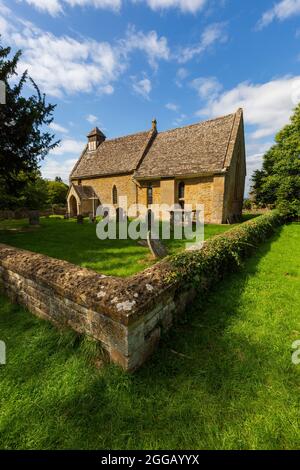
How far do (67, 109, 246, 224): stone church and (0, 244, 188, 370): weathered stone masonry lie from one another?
48.9 ft

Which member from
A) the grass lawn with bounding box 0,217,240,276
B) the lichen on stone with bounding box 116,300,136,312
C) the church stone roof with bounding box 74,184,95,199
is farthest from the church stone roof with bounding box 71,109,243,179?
the lichen on stone with bounding box 116,300,136,312

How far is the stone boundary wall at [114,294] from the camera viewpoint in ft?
8.36

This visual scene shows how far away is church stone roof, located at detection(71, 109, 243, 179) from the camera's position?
56.3 ft

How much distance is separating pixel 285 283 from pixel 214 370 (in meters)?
3.60

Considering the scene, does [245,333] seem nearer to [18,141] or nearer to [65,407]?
[65,407]

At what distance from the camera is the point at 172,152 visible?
1988 cm

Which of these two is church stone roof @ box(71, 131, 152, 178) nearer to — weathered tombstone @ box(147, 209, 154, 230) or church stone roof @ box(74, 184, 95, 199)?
church stone roof @ box(74, 184, 95, 199)

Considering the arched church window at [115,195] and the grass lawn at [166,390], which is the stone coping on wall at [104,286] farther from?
the arched church window at [115,195]

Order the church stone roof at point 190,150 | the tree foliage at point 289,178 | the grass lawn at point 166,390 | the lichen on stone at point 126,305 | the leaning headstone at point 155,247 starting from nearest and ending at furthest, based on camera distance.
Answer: the grass lawn at point 166,390 < the lichen on stone at point 126,305 < the leaning headstone at point 155,247 < the church stone roof at point 190,150 < the tree foliage at point 289,178

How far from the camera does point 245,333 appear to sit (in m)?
3.34

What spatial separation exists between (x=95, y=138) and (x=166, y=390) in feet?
97.9

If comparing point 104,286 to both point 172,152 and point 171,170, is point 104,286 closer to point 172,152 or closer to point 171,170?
point 171,170

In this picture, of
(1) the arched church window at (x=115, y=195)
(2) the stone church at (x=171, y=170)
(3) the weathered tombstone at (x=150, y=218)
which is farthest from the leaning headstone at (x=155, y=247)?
(1) the arched church window at (x=115, y=195)

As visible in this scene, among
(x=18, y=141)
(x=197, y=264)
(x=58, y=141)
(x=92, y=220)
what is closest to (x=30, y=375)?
(x=197, y=264)
